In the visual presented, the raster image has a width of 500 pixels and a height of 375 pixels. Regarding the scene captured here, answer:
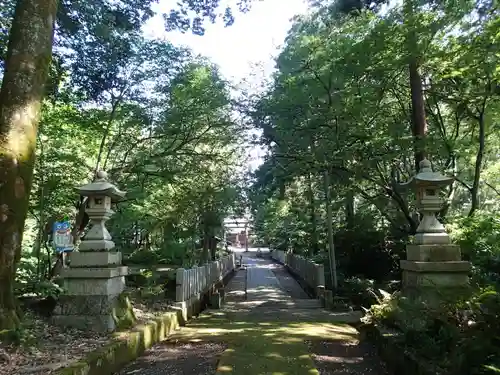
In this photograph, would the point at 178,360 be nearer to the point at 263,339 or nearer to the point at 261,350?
the point at 261,350

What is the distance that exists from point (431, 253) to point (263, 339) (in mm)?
2667

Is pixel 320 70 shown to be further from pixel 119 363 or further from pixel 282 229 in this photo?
pixel 282 229

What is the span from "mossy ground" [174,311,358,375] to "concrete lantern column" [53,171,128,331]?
1470 mm

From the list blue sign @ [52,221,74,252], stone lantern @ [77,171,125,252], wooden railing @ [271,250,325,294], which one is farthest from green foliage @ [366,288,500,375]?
wooden railing @ [271,250,325,294]

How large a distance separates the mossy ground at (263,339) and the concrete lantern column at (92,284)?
1.47 metres

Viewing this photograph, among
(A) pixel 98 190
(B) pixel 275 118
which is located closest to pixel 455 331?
(A) pixel 98 190

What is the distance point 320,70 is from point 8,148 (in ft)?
25.9

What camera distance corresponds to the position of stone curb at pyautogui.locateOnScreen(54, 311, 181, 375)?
4145 mm

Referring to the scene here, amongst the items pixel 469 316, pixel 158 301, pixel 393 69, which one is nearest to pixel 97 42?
pixel 158 301

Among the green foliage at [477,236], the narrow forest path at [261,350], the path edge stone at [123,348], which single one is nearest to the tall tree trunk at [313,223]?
the green foliage at [477,236]

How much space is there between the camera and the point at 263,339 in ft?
20.4

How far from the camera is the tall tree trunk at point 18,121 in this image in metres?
4.77

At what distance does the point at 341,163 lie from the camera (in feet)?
36.6

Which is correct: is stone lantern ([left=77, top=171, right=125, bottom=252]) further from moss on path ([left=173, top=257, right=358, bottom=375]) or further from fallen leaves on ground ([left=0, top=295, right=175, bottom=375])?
moss on path ([left=173, top=257, right=358, bottom=375])
